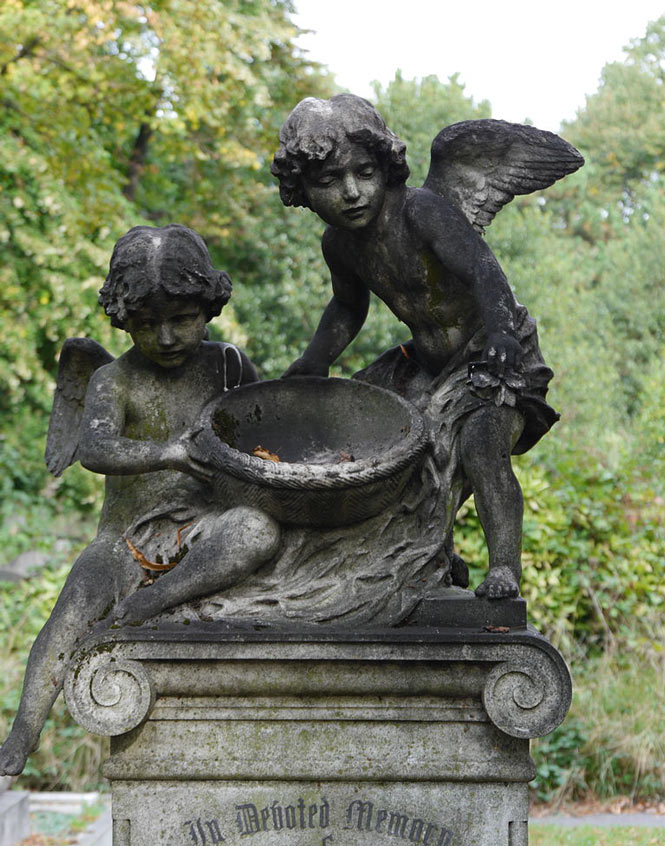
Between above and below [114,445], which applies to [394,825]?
below

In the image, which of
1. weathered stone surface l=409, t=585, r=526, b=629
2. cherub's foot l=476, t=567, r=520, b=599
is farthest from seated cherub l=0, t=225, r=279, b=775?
cherub's foot l=476, t=567, r=520, b=599

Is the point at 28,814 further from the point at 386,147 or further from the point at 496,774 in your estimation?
the point at 386,147

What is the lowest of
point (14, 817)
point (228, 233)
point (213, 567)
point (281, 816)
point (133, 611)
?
point (14, 817)

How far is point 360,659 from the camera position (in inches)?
122

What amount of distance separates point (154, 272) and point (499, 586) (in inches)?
58.7

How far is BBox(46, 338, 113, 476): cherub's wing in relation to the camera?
3.89 meters

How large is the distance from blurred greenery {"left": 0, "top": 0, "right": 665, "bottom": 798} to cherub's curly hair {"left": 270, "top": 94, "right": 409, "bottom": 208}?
3.95 m

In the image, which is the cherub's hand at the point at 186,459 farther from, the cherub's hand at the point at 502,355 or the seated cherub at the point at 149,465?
the cherub's hand at the point at 502,355

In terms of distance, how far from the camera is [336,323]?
155 inches

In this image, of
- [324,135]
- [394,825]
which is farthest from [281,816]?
[324,135]

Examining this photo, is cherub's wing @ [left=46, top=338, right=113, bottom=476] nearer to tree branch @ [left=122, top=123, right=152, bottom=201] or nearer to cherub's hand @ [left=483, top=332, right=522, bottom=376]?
cherub's hand @ [left=483, top=332, right=522, bottom=376]

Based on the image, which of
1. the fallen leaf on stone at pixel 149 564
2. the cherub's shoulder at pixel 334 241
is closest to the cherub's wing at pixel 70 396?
the fallen leaf on stone at pixel 149 564

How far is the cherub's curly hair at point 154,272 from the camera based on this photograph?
3389mm

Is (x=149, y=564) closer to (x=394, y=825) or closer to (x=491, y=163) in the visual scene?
(x=394, y=825)
